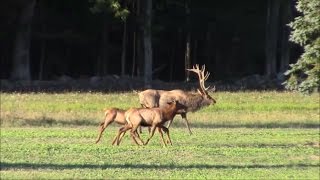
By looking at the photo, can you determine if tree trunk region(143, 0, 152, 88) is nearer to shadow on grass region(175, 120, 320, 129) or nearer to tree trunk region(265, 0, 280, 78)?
tree trunk region(265, 0, 280, 78)

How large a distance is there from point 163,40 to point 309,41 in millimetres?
35988

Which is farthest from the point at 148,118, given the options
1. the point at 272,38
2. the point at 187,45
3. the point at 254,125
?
the point at 187,45

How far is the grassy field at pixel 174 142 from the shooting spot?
17.7 metres

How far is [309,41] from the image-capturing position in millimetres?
24969

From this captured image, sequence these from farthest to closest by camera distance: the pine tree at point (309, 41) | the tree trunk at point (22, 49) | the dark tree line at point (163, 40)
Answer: the dark tree line at point (163, 40), the tree trunk at point (22, 49), the pine tree at point (309, 41)

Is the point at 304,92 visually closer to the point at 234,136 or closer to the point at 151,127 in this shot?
the point at 234,136

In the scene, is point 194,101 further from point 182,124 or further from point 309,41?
point 182,124

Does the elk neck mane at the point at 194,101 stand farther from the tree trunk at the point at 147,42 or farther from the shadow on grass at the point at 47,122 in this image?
the tree trunk at the point at 147,42

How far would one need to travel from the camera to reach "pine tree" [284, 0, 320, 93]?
24578mm

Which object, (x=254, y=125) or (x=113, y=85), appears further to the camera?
(x=113, y=85)

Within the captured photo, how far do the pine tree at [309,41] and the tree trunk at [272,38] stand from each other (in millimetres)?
27028

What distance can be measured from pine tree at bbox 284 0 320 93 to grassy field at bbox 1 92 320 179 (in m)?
1.60

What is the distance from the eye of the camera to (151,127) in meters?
23.3

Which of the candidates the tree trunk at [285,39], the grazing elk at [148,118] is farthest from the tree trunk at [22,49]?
the grazing elk at [148,118]
